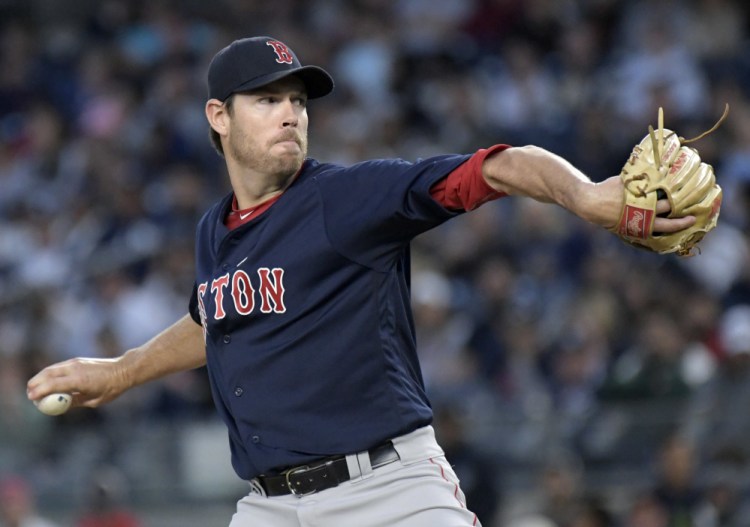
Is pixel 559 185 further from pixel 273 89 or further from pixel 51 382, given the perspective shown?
pixel 51 382

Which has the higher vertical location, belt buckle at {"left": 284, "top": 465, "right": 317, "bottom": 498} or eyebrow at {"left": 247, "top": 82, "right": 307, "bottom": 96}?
eyebrow at {"left": 247, "top": 82, "right": 307, "bottom": 96}

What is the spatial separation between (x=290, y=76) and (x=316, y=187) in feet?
1.30

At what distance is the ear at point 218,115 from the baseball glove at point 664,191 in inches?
55.9

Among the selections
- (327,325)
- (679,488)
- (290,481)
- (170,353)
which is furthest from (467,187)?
(679,488)

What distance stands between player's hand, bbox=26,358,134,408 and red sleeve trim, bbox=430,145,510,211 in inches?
57.3

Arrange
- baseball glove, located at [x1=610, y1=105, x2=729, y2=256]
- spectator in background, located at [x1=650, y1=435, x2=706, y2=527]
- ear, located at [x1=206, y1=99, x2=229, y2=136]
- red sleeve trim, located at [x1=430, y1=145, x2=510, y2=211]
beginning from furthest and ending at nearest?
spectator in background, located at [x1=650, y1=435, x2=706, y2=527] < ear, located at [x1=206, y1=99, x2=229, y2=136] < red sleeve trim, located at [x1=430, y1=145, x2=510, y2=211] < baseball glove, located at [x1=610, y1=105, x2=729, y2=256]

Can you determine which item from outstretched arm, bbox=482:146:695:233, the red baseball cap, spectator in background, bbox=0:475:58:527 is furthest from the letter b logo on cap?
spectator in background, bbox=0:475:58:527

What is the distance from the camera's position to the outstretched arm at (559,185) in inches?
123

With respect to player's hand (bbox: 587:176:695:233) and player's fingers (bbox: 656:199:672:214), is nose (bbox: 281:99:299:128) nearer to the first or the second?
player's hand (bbox: 587:176:695:233)

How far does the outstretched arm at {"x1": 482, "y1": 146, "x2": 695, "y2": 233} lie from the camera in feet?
10.3

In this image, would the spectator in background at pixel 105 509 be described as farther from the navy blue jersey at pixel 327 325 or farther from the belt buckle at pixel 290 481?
the belt buckle at pixel 290 481

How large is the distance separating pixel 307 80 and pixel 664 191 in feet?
4.38

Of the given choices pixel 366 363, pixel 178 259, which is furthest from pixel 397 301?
pixel 178 259

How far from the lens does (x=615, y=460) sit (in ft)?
24.0
